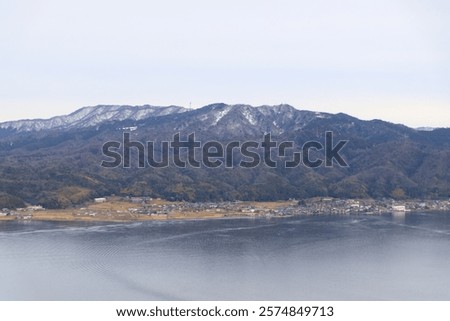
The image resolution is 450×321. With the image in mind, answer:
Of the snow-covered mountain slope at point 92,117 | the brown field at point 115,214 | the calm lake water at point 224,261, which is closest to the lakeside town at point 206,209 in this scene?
the brown field at point 115,214

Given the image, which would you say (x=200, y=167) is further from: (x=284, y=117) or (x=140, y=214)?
(x=284, y=117)

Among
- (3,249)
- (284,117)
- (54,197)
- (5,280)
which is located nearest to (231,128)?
(284,117)

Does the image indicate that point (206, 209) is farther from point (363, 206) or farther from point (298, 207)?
point (363, 206)

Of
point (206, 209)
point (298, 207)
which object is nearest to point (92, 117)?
point (298, 207)

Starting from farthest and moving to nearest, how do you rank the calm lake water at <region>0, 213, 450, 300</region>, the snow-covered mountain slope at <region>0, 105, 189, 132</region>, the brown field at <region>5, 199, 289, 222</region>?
the snow-covered mountain slope at <region>0, 105, 189, 132</region>, the brown field at <region>5, 199, 289, 222</region>, the calm lake water at <region>0, 213, 450, 300</region>

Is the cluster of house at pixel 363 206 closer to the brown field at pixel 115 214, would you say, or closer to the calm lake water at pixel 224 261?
the brown field at pixel 115 214

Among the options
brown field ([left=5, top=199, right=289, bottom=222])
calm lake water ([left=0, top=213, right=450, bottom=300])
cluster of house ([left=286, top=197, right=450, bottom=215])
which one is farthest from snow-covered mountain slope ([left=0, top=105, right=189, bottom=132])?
calm lake water ([left=0, top=213, right=450, bottom=300])

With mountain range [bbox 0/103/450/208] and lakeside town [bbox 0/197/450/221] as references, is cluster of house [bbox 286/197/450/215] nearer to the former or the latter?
lakeside town [bbox 0/197/450/221]
